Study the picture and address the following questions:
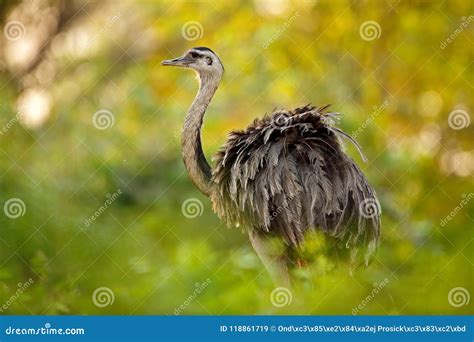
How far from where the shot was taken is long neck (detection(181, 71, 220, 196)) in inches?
235

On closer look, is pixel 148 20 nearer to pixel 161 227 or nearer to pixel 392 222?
pixel 161 227

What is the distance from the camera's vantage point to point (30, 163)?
21.4ft

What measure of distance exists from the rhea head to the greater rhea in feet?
2.47

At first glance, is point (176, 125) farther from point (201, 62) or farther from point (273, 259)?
point (273, 259)

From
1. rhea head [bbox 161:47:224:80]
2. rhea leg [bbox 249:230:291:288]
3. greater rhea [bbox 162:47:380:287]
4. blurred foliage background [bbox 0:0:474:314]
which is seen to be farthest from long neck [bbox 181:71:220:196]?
rhea leg [bbox 249:230:291:288]

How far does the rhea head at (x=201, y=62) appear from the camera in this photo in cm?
622

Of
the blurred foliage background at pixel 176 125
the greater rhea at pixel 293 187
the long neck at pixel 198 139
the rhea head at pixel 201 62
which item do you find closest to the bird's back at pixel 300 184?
the greater rhea at pixel 293 187

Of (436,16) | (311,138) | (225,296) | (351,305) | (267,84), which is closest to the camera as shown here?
(351,305)

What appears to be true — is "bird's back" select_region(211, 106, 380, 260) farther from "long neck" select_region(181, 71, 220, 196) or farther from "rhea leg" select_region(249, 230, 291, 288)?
"long neck" select_region(181, 71, 220, 196)

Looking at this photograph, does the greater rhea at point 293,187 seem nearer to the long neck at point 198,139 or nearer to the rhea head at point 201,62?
the long neck at point 198,139

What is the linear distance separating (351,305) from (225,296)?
601 millimetres

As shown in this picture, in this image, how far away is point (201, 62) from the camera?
623cm

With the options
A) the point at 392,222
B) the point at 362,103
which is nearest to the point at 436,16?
the point at 362,103

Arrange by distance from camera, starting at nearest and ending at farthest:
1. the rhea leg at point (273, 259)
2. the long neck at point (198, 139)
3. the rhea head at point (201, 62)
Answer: the rhea leg at point (273, 259) → the long neck at point (198, 139) → the rhea head at point (201, 62)
